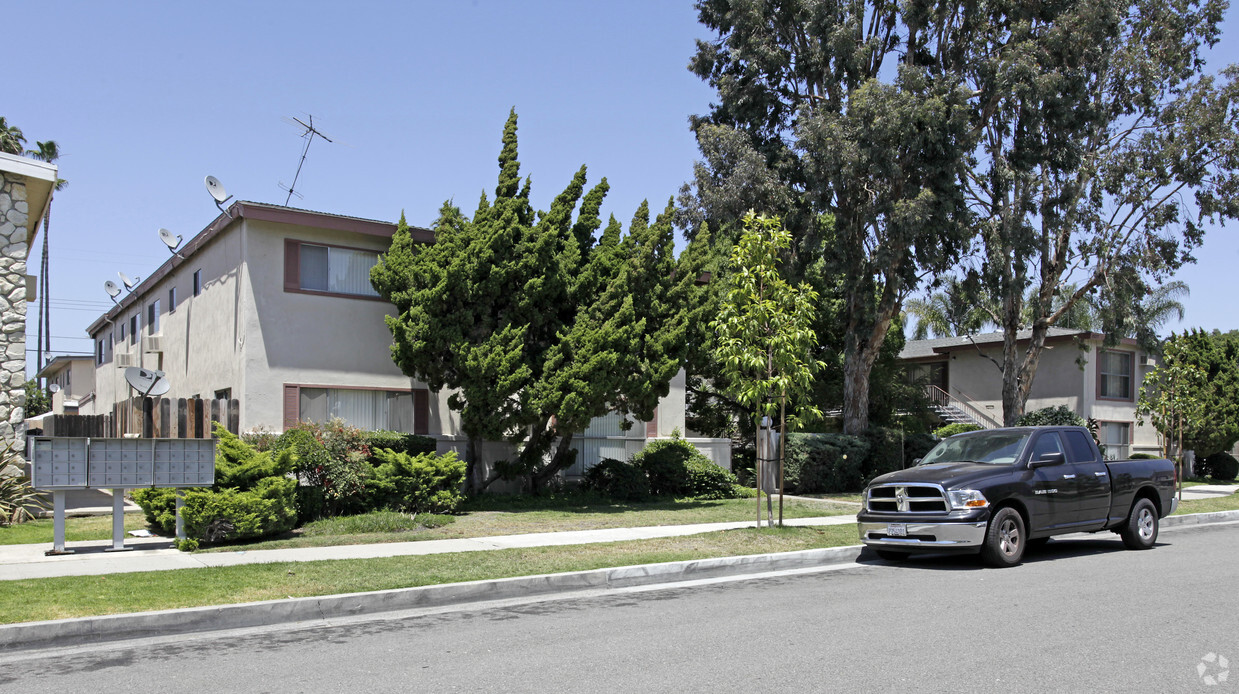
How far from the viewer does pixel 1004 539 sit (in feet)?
37.7

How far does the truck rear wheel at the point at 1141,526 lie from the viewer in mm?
13398

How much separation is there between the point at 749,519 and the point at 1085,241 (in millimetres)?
17603

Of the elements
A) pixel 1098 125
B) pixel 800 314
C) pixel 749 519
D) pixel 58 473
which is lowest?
pixel 749 519

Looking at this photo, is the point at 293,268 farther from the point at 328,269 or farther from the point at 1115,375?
the point at 1115,375

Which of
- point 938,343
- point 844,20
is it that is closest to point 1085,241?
point 844,20

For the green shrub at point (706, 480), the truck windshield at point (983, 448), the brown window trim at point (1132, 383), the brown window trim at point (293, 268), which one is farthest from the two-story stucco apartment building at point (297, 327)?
the brown window trim at point (1132, 383)

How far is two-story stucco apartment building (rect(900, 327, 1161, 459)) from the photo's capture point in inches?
1410

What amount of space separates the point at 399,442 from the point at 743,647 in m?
10.5

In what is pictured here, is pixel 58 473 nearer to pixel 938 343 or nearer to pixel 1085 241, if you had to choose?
pixel 1085 241

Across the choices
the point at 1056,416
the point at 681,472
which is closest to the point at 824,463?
the point at 681,472

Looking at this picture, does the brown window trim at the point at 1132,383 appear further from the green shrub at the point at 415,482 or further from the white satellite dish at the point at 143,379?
the white satellite dish at the point at 143,379

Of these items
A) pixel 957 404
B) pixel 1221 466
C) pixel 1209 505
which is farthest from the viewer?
pixel 957 404

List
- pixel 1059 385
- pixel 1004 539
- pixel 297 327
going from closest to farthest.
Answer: pixel 1004 539 → pixel 297 327 → pixel 1059 385

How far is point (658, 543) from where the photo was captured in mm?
12922
